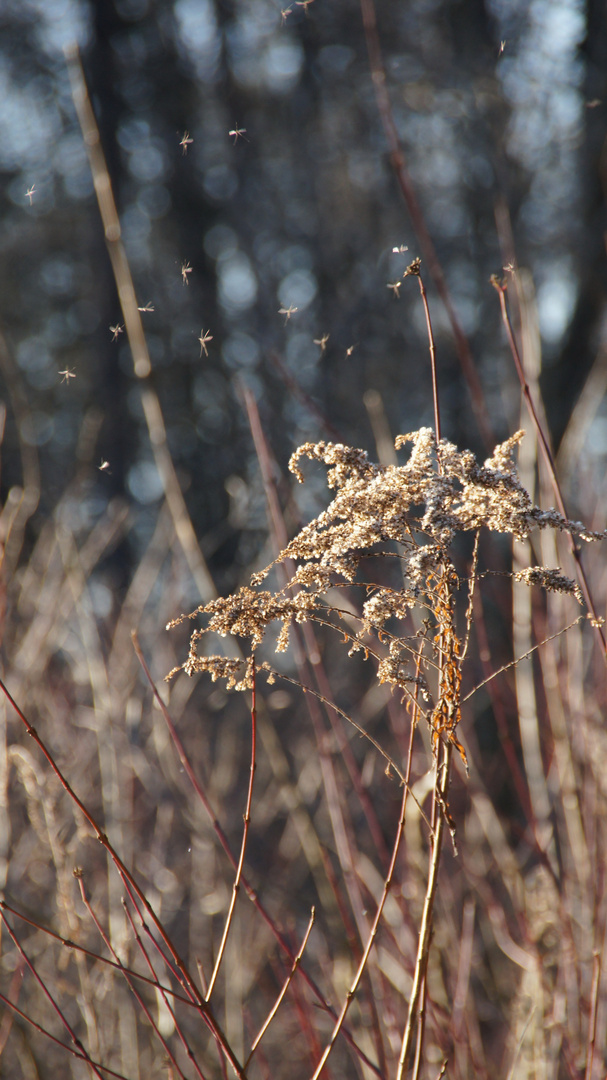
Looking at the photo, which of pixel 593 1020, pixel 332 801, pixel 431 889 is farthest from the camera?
pixel 332 801

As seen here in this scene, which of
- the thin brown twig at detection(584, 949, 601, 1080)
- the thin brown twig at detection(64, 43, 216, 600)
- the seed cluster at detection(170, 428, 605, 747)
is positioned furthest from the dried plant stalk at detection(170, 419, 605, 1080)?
the thin brown twig at detection(64, 43, 216, 600)

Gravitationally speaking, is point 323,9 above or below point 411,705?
above

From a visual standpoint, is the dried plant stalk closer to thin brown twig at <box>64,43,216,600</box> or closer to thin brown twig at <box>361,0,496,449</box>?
thin brown twig at <box>361,0,496,449</box>

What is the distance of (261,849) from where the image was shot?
4.05 m

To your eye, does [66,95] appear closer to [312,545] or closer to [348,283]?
[348,283]

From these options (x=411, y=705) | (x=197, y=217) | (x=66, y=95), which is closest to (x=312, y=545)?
(x=411, y=705)

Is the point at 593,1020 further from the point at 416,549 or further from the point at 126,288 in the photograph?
the point at 126,288

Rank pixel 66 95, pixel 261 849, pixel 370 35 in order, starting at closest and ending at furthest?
pixel 370 35, pixel 261 849, pixel 66 95

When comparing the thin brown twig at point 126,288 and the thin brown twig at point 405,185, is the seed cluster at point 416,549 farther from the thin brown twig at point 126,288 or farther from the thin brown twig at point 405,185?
the thin brown twig at point 126,288

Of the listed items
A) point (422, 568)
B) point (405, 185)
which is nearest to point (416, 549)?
point (422, 568)

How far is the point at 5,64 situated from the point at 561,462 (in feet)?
20.5

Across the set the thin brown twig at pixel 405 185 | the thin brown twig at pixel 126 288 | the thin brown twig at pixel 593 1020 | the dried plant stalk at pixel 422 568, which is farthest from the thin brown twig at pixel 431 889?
the thin brown twig at pixel 126 288

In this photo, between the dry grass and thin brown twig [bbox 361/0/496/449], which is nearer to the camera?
the dry grass

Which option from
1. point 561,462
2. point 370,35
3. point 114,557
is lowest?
point 561,462
